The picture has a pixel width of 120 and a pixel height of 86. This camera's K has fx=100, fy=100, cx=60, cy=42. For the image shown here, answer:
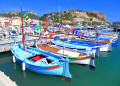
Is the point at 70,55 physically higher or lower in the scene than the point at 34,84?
higher

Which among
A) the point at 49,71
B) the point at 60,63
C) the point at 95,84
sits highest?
the point at 60,63

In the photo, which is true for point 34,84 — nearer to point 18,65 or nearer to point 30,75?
point 30,75

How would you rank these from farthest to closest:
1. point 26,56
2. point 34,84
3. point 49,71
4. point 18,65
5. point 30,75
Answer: point 18,65
point 26,56
point 30,75
point 49,71
point 34,84

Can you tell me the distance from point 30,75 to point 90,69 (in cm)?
1029

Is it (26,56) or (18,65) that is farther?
(18,65)

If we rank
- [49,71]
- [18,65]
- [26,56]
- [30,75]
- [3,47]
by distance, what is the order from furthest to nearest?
1. [3,47]
2. [18,65]
3. [26,56]
4. [30,75]
5. [49,71]

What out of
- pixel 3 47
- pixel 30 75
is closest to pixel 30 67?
pixel 30 75

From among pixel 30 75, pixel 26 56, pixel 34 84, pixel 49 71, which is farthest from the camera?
pixel 26 56

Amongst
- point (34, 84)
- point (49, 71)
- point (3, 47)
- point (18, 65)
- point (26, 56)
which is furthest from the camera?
point (3, 47)

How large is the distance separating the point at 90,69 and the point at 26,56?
11503 millimetres

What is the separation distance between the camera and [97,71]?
17469 millimetres

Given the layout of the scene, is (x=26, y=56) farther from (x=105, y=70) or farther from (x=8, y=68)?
(x=105, y=70)

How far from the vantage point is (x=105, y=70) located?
18031 mm

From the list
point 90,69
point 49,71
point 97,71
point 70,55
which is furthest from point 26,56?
point 97,71
